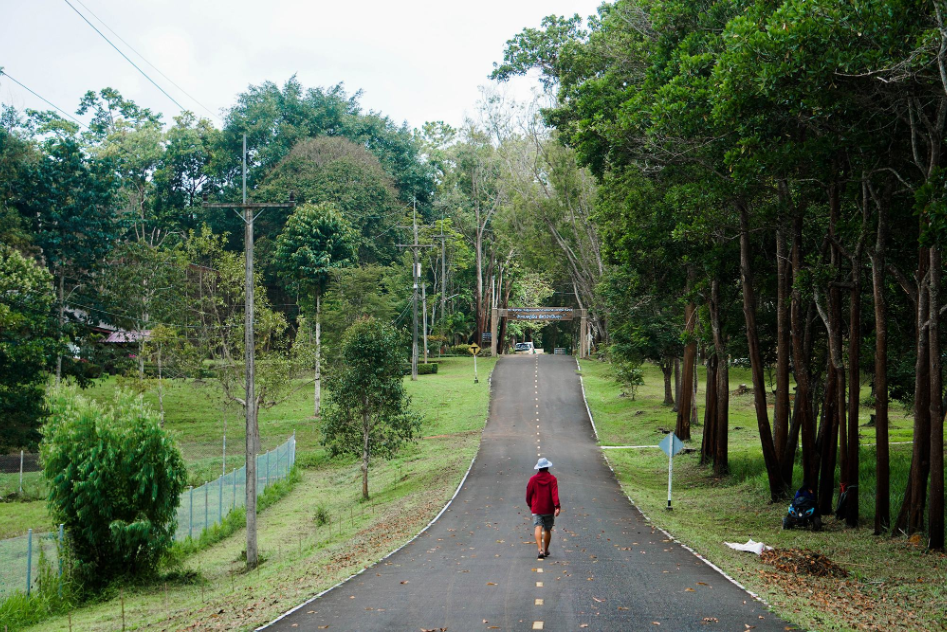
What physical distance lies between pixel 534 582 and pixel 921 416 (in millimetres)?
8245

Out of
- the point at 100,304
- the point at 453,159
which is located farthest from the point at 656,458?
the point at 453,159

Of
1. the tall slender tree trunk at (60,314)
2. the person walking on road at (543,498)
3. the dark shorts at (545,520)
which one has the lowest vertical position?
the dark shorts at (545,520)

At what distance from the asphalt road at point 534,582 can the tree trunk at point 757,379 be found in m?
3.90

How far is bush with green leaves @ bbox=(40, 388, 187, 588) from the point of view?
1700 centimetres

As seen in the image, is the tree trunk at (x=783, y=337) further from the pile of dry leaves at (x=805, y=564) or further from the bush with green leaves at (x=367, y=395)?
the bush with green leaves at (x=367, y=395)

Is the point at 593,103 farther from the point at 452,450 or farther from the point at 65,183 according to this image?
the point at 65,183

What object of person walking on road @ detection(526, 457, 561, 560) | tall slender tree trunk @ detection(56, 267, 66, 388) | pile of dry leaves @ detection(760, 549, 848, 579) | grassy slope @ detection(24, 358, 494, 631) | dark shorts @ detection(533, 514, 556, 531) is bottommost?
grassy slope @ detection(24, 358, 494, 631)

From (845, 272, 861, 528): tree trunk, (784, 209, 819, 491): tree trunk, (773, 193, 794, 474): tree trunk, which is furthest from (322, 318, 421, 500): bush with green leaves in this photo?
(845, 272, 861, 528): tree trunk

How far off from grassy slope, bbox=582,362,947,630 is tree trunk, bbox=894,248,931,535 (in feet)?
2.31

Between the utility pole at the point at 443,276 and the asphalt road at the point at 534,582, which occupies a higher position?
the utility pole at the point at 443,276

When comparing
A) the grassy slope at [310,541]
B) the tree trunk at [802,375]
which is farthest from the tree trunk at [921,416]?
the grassy slope at [310,541]

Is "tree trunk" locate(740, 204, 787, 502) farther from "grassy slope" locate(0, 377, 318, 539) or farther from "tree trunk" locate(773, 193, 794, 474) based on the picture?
"grassy slope" locate(0, 377, 318, 539)

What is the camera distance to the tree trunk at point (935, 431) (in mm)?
14500

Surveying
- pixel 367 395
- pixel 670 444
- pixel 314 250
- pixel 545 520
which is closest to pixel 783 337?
pixel 670 444
